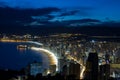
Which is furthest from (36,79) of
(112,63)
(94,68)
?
(112,63)

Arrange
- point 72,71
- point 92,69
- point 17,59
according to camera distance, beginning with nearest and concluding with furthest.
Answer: point 92,69, point 72,71, point 17,59

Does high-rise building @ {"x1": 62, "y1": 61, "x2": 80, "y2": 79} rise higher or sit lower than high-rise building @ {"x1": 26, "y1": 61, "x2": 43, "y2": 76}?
lower

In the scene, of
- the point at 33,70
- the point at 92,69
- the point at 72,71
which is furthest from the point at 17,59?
the point at 92,69

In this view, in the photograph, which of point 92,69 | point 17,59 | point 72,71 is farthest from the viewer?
point 17,59

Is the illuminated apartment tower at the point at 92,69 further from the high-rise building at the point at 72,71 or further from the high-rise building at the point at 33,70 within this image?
the high-rise building at the point at 33,70

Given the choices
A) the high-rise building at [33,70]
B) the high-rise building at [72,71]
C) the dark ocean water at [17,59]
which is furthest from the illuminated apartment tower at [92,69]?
the dark ocean water at [17,59]

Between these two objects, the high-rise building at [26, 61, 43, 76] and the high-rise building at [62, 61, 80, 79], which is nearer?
the high-rise building at [26, 61, 43, 76]

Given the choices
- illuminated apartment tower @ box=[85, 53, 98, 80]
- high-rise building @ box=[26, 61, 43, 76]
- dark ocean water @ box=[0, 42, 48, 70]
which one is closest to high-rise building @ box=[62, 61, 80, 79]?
illuminated apartment tower @ box=[85, 53, 98, 80]

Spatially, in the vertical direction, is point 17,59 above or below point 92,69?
below

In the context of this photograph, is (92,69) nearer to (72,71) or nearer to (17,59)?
(72,71)

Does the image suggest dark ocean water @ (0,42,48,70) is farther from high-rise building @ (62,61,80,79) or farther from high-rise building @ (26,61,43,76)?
high-rise building @ (62,61,80,79)

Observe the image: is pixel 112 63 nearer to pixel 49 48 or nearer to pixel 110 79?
pixel 110 79
